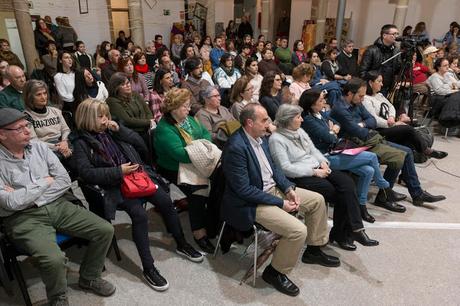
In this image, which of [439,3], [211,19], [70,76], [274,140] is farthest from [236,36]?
[274,140]

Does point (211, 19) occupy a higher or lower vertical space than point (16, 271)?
higher

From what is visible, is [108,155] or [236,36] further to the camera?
[236,36]

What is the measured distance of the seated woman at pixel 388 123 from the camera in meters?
3.60

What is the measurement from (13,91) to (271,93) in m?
2.47

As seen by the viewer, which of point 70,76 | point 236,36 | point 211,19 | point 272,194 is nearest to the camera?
point 272,194

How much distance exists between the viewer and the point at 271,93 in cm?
374

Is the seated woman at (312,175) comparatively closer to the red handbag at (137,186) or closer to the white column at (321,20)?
the red handbag at (137,186)

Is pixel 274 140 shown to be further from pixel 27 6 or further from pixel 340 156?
pixel 27 6

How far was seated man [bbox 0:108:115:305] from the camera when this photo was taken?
190 cm

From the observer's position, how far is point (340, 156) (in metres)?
2.96

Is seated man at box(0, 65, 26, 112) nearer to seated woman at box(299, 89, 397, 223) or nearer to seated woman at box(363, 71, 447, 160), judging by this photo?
seated woman at box(299, 89, 397, 223)

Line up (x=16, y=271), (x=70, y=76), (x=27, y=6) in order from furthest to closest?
(x=27, y=6) → (x=70, y=76) → (x=16, y=271)

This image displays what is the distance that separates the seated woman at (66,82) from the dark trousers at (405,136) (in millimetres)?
3430

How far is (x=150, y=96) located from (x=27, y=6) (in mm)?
3573
